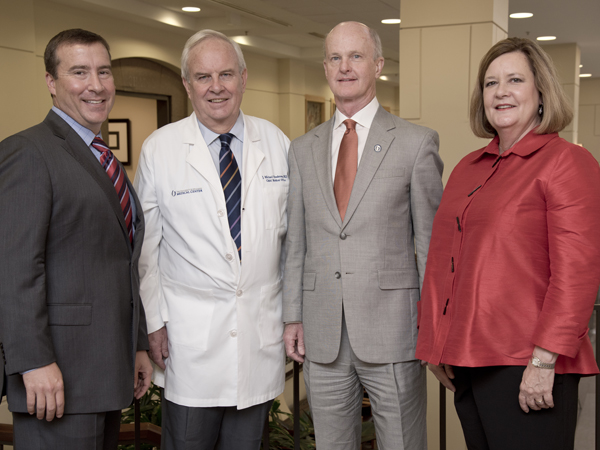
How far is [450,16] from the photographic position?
4258mm

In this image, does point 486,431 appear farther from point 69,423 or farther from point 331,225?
point 69,423

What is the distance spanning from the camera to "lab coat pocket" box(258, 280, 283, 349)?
6.64ft

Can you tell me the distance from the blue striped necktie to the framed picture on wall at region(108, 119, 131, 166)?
8219 millimetres

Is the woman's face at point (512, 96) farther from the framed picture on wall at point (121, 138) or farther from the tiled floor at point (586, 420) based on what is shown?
the framed picture on wall at point (121, 138)

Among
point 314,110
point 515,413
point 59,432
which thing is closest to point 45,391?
point 59,432

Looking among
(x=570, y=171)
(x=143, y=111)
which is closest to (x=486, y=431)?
(x=570, y=171)

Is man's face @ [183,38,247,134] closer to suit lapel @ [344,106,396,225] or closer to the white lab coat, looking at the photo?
the white lab coat

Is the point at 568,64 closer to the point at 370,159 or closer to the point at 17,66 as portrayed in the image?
the point at 17,66

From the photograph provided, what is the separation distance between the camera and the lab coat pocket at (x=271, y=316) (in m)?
2.03

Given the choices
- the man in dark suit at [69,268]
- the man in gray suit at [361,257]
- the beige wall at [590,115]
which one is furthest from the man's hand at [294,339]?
the beige wall at [590,115]

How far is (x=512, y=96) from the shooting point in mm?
1663

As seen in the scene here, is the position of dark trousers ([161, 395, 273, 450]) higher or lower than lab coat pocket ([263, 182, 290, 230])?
lower

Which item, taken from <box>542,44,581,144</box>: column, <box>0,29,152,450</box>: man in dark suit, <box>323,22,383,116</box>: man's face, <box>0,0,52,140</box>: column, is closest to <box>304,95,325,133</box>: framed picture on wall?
<box>542,44,581,144</box>: column

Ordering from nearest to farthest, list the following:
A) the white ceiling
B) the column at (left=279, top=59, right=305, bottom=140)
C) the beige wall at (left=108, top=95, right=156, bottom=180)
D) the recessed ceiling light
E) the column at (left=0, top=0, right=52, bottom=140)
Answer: the column at (left=0, top=0, right=52, bottom=140) < the white ceiling < the recessed ceiling light < the beige wall at (left=108, top=95, right=156, bottom=180) < the column at (left=279, top=59, right=305, bottom=140)
